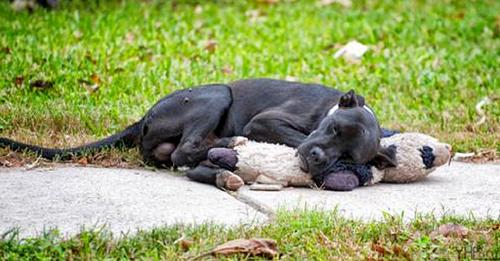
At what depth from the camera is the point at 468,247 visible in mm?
4738

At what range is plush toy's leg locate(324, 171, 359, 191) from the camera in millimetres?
5980

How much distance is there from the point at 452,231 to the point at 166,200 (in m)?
1.66

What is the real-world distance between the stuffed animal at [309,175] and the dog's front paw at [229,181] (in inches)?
4.5

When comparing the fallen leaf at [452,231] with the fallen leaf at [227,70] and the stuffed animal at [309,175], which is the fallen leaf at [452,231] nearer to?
the stuffed animal at [309,175]

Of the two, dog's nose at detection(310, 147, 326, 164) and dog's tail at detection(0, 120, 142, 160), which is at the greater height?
dog's nose at detection(310, 147, 326, 164)

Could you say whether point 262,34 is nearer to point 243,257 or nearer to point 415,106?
point 415,106

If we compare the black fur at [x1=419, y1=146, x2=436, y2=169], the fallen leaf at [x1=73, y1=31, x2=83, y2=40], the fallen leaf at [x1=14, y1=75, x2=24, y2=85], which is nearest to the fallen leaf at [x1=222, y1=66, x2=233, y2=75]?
the fallen leaf at [x1=73, y1=31, x2=83, y2=40]

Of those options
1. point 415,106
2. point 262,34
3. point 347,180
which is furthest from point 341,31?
point 347,180

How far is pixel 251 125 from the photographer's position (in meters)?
6.63

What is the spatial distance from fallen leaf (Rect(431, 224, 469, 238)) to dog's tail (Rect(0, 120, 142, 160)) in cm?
263

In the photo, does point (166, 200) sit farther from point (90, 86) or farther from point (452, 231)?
point (90, 86)

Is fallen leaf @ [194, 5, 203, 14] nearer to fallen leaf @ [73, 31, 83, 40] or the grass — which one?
the grass

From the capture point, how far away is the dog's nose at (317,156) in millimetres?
5887

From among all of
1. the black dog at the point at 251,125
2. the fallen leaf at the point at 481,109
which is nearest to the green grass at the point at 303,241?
the black dog at the point at 251,125
